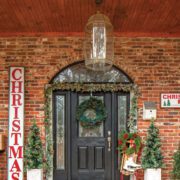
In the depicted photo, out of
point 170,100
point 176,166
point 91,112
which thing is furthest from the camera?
point 91,112

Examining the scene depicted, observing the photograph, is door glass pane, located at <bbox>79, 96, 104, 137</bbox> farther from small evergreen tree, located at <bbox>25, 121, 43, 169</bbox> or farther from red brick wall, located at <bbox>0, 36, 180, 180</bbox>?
small evergreen tree, located at <bbox>25, 121, 43, 169</bbox>

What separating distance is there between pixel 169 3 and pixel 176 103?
198 centimetres

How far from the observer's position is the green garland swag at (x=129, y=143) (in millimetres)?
5445

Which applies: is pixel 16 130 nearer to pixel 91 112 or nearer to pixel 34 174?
pixel 34 174

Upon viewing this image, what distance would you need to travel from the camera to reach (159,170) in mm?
5469

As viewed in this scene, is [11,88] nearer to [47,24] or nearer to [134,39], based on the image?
[47,24]

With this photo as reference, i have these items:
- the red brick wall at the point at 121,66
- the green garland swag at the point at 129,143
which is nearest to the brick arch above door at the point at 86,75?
the red brick wall at the point at 121,66

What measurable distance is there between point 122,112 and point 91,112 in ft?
1.88

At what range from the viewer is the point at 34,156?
5.52 meters

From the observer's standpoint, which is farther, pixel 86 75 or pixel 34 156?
pixel 86 75

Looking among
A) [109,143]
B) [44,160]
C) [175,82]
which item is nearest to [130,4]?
[175,82]

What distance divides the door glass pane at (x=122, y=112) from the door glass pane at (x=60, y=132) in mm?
1033

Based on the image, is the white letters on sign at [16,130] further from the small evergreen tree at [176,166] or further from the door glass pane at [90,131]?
the small evergreen tree at [176,166]

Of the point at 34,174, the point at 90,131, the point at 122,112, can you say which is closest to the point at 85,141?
the point at 90,131
